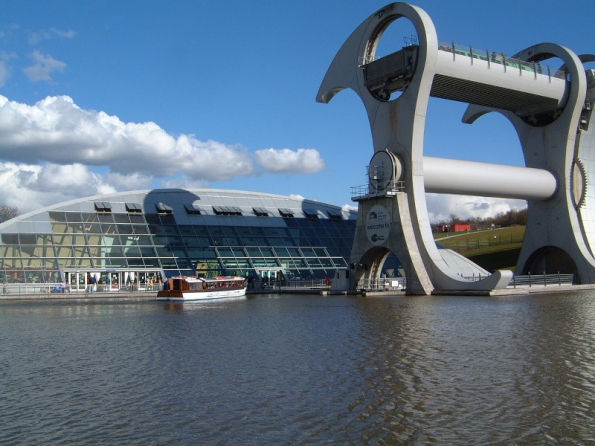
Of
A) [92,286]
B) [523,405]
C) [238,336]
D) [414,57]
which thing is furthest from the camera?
[92,286]

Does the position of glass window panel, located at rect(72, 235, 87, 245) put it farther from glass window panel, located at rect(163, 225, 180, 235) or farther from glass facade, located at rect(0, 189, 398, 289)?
glass window panel, located at rect(163, 225, 180, 235)

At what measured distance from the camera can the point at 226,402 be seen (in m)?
12.3

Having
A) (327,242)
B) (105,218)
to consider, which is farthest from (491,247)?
(105,218)

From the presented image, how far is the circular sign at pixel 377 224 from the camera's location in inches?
1681

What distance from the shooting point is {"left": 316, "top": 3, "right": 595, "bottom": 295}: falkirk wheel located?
41312 millimetres

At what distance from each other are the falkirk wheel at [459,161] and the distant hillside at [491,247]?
28.5 m

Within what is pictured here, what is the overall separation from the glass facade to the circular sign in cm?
1357

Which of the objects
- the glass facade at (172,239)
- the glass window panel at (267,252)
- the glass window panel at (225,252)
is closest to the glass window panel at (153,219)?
the glass facade at (172,239)

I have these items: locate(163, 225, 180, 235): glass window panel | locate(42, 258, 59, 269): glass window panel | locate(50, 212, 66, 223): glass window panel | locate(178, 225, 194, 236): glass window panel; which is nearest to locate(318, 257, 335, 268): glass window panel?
locate(178, 225, 194, 236): glass window panel

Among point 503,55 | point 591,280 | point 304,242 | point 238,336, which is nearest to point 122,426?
point 238,336

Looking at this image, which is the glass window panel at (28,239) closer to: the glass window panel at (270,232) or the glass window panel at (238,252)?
the glass window panel at (238,252)

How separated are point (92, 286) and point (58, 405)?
127ft

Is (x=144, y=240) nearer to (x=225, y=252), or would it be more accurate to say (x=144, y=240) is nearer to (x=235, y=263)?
(x=225, y=252)

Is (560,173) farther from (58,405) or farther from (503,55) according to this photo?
(58,405)
